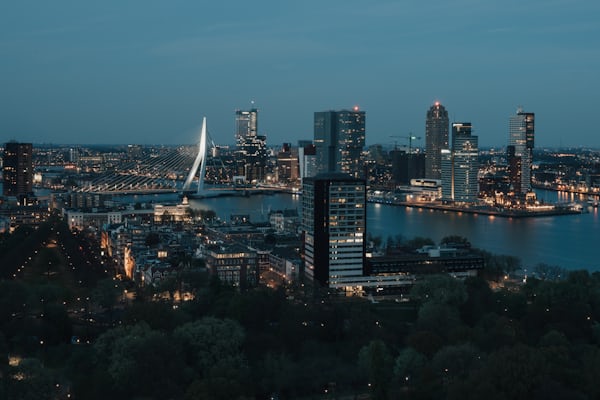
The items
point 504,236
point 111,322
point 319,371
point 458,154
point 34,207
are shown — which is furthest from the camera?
point 458,154

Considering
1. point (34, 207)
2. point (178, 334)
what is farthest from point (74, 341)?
point (34, 207)

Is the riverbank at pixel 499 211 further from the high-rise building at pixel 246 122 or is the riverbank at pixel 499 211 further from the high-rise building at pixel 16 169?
the high-rise building at pixel 246 122

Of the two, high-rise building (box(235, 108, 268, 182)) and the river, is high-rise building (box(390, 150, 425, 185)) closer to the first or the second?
high-rise building (box(235, 108, 268, 182))

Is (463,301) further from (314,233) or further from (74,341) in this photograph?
(74,341)

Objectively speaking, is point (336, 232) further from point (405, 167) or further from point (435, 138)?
point (435, 138)

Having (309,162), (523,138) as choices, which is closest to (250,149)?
(309,162)

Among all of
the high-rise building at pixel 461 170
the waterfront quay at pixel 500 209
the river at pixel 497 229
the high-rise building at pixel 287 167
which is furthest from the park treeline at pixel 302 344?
the high-rise building at pixel 287 167
